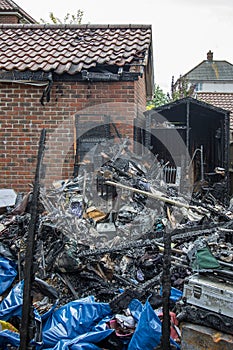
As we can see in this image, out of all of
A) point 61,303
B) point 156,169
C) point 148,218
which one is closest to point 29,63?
point 156,169

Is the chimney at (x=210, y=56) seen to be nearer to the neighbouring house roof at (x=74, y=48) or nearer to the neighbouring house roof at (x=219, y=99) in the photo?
the neighbouring house roof at (x=219, y=99)

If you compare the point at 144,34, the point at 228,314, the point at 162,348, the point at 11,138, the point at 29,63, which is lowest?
the point at 162,348

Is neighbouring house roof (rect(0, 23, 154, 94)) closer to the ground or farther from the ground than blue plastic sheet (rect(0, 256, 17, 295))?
farther from the ground

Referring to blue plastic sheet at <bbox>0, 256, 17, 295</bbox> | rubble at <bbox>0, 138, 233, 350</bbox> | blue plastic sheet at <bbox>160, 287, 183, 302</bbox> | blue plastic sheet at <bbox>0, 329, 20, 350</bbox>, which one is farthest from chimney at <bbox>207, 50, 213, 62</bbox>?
blue plastic sheet at <bbox>0, 329, 20, 350</bbox>

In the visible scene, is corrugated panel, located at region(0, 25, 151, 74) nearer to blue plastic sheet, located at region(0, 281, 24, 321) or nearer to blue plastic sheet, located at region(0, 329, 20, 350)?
blue plastic sheet, located at region(0, 281, 24, 321)

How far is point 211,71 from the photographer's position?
3744cm

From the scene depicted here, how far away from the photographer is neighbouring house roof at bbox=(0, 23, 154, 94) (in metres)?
7.68

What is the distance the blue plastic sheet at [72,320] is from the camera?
3727 millimetres

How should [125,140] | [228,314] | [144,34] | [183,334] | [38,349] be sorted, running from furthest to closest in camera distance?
[144,34] → [125,140] → [38,349] → [183,334] → [228,314]

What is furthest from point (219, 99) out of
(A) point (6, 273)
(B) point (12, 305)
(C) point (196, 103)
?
(B) point (12, 305)

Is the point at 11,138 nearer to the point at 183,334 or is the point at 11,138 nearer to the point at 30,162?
the point at 30,162

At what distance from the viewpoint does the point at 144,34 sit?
28.9 feet

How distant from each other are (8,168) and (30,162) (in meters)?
0.47

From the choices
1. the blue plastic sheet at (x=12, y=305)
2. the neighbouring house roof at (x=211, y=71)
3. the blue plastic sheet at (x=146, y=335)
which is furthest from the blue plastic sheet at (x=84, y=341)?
the neighbouring house roof at (x=211, y=71)
